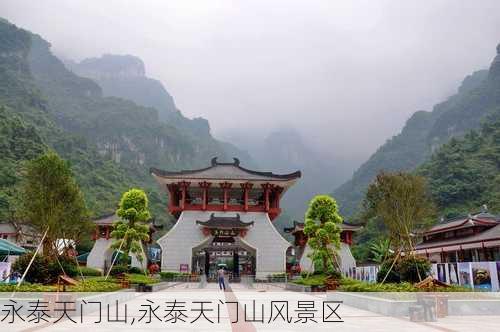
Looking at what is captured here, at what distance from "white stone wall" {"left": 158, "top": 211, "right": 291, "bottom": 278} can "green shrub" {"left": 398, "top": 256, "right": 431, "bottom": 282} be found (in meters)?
20.0

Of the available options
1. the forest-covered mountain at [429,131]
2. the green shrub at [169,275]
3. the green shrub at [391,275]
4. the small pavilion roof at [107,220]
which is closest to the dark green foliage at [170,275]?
the green shrub at [169,275]

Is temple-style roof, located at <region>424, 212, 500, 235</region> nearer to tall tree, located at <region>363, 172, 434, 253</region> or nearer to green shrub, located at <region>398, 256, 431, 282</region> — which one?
tall tree, located at <region>363, 172, 434, 253</region>

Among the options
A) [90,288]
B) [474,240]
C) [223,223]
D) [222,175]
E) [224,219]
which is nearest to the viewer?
[90,288]

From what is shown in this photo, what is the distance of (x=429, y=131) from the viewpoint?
124938 millimetres

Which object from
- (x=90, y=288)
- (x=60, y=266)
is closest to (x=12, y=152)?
(x=60, y=266)

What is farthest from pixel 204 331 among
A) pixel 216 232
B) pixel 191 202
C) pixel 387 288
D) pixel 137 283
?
pixel 191 202

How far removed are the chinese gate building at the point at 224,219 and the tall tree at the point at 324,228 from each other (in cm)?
928

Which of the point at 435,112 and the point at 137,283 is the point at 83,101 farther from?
the point at 137,283

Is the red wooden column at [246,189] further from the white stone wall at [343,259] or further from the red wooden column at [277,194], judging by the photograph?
the white stone wall at [343,259]

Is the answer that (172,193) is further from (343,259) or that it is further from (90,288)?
(90,288)

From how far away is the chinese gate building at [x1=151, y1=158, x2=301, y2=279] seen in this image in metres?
34.2

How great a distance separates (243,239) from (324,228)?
11.4m

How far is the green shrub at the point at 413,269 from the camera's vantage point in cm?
1462

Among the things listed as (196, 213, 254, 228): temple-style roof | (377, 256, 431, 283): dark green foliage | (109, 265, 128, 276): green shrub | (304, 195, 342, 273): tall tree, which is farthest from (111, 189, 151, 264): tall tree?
(377, 256, 431, 283): dark green foliage
